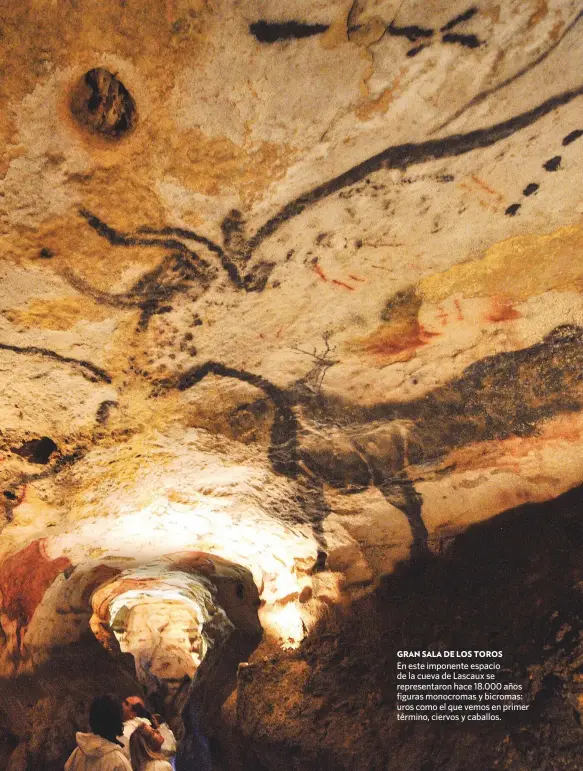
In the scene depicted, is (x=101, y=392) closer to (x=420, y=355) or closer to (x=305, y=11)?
(x=420, y=355)

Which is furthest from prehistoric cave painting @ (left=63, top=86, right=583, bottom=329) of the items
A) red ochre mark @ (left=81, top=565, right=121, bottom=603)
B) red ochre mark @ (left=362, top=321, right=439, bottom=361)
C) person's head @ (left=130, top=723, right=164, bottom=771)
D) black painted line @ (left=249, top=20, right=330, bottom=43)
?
person's head @ (left=130, top=723, right=164, bottom=771)

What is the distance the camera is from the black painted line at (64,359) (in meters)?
1.77

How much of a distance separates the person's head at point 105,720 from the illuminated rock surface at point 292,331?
23 centimetres

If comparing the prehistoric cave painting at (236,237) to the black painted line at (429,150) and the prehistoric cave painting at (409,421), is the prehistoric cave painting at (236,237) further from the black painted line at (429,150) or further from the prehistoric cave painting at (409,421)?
the prehistoric cave painting at (409,421)

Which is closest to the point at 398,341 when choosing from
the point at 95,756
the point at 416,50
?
the point at 416,50

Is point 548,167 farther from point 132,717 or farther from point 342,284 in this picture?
point 132,717

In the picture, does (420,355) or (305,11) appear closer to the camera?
(305,11)

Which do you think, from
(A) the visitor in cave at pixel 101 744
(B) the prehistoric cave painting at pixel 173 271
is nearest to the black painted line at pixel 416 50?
(B) the prehistoric cave painting at pixel 173 271

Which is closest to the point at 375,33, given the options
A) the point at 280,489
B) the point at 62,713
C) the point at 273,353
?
the point at 273,353

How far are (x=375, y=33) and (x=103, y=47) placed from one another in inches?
26.7

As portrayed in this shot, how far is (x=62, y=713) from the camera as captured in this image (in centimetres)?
289

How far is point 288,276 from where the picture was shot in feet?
5.83

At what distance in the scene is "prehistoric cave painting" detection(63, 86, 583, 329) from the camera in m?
1.40

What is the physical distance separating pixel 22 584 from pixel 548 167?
3288mm
